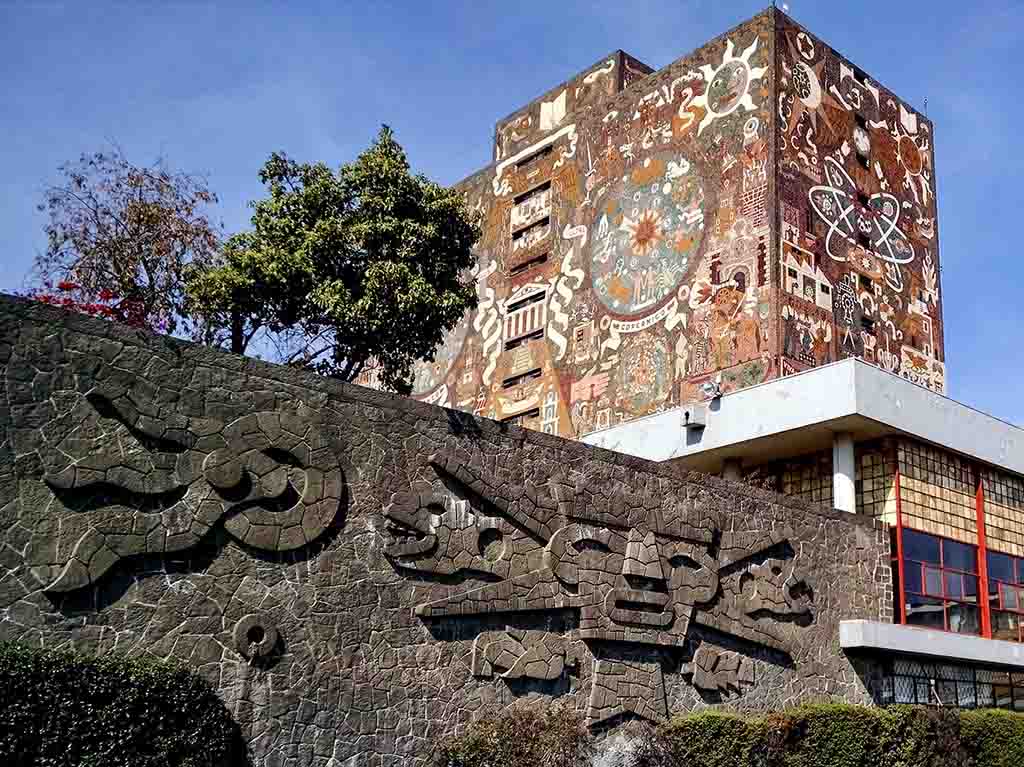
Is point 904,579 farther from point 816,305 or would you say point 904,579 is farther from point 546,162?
point 546,162

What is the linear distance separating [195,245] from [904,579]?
1276 cm

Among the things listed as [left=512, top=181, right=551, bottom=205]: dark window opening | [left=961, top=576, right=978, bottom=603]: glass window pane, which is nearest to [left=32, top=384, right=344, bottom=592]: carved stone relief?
[left=961, top=576, right=978, bottom=603]: glass window pane

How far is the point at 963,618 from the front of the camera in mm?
18016

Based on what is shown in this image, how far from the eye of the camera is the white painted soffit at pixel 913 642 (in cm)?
1684

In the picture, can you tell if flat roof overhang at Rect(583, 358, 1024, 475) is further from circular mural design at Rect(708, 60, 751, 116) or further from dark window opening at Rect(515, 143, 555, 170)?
dark window opening at Rect(515, 143, 555, 170)

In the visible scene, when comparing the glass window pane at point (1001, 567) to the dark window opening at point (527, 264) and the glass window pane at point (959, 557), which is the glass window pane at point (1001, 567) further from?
the dark window opening at point (527, 264)

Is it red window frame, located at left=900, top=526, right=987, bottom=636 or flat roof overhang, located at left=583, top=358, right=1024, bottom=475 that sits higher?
flat roof overhang, located at left=583, top=358, right=1024, bottom=475

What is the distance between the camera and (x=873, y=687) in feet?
56.4

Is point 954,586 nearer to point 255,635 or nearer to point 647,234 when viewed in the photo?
point 647,234

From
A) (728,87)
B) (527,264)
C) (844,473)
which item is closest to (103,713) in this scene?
(844,473)

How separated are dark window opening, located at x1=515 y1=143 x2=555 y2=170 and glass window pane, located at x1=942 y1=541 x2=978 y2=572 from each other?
1574 cm

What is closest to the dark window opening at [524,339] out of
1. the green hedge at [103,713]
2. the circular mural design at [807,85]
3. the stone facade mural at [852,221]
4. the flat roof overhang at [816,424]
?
the stone facade mural at [852,221]

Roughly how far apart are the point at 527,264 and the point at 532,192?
2.09 meters

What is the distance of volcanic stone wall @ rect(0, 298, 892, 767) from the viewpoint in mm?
9969
